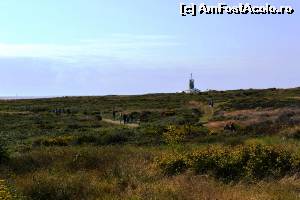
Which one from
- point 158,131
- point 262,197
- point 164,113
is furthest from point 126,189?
point 164,113

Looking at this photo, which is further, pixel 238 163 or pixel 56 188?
pixel 238 163

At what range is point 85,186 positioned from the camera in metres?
13.2

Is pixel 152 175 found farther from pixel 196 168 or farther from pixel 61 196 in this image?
pixel 61 196

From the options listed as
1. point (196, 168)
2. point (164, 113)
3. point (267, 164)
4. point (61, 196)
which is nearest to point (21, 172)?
point (61, 196)

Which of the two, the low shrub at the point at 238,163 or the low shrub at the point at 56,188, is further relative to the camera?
the low shrub at the point at 238,163

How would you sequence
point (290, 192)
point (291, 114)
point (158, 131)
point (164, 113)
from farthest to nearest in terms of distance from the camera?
point (164, 113)
point (291, 114)
point (158, 131)
point (290, 192)

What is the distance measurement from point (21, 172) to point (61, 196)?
3871 millimetres

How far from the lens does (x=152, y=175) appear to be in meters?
15.1

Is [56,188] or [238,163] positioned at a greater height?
[238,163]

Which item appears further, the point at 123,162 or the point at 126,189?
the point at 123,162

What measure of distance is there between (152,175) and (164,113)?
48123mm

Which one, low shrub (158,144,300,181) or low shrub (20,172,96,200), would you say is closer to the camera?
low shrub (20,172,96,200)

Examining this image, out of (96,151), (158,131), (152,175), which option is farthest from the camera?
(158,131)

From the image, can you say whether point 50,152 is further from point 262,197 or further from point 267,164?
point 262,197
